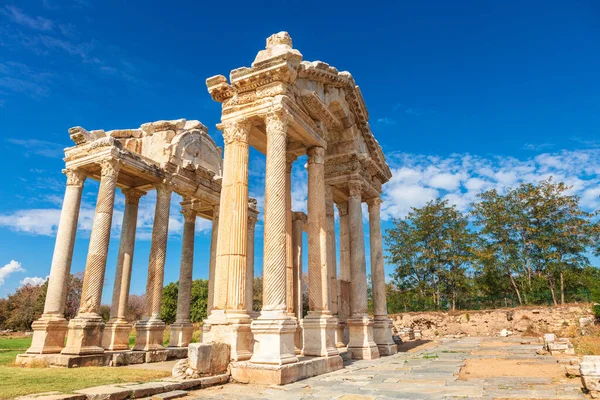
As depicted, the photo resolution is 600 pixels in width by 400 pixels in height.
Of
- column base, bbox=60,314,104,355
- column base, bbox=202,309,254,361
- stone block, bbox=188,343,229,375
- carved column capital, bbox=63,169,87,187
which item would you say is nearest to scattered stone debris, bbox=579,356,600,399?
column base, bbox=202,309,254,361

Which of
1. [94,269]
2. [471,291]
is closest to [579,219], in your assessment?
[471,291]

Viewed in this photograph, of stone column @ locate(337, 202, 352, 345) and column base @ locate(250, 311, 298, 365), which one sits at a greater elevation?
stone column @ locate(337, 202, 352, 345)

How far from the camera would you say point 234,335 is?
906 centimetres

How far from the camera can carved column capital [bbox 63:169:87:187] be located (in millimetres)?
15453

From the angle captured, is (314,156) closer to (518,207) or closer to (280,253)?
(280,253)

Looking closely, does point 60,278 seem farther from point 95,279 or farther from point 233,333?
point 233,333

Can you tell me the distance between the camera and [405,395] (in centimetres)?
667

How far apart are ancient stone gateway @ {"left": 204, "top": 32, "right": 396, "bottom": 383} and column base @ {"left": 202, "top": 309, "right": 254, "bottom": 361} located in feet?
0.08

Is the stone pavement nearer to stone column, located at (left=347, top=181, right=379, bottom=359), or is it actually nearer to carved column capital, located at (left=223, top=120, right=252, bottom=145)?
stone column, located at (left=347, top=181, right=379, bottom=359)

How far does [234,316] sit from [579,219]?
1454 inches

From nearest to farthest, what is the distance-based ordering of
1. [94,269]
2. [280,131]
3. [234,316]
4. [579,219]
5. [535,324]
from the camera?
1. [234,316]
2. [280,131]
3. [94,269]
4. [535,324]
5. [579,219]

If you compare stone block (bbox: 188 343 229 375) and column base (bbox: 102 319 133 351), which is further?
column base (bbox: 102 319 133 351)

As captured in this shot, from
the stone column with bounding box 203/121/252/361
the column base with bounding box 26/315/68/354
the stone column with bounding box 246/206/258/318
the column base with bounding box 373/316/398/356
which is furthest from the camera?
the column base with bounding box 373/316/398/356

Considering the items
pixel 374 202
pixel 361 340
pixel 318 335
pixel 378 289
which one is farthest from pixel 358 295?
pixel 374 202
